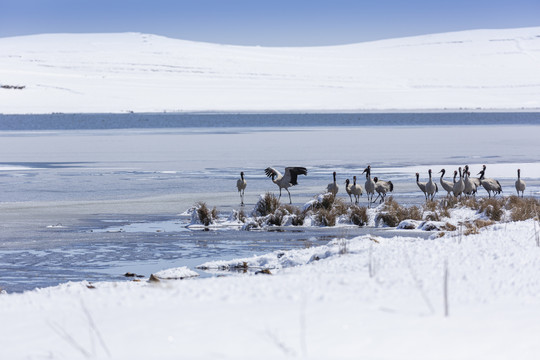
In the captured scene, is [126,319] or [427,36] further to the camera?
[427,36]

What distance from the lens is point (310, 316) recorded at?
185 inches

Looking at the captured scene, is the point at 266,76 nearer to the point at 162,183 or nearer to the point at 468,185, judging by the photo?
the point at 162,183

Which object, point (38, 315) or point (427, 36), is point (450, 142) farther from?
point (427, 36)

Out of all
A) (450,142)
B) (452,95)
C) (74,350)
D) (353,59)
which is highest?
(353,59)

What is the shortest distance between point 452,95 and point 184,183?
77.4 meters

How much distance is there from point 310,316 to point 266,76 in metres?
100

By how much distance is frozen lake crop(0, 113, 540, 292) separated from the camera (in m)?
11.4

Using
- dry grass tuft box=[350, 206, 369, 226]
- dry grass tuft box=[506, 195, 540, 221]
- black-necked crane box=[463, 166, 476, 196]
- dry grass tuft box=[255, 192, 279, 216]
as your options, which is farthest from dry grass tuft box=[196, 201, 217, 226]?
black-necked crane box=[463, 166, 476, 196]

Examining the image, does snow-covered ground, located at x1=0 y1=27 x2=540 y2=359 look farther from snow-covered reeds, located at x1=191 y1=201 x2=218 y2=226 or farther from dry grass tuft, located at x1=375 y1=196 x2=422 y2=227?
dry grass tuft, located at x1=375 y1=196 x2=422 y2=227

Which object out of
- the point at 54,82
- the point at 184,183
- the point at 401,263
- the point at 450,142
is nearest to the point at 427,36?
the point at 54,82

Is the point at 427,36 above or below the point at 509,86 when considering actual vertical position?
above

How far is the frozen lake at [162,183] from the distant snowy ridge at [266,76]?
4394 cm

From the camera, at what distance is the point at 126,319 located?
4883 millimetres

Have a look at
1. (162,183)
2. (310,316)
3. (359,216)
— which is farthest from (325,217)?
(310,316)
